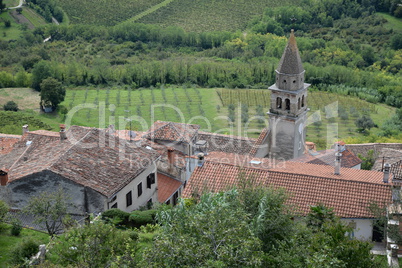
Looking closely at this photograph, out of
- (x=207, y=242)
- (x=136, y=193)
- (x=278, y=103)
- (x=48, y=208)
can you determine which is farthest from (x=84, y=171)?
(x=207, y=242)

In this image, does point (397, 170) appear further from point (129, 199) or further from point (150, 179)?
point (129, 199)

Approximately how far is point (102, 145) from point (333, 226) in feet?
57.9

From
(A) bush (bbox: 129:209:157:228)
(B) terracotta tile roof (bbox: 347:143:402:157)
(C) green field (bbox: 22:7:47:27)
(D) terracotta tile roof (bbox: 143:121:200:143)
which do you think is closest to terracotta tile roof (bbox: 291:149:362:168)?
(D) terracotta tile roof (bbox: 143:121:200:143)

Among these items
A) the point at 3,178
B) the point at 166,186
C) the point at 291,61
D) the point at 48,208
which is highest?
the point at 291,61

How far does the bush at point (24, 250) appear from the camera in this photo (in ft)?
84.7

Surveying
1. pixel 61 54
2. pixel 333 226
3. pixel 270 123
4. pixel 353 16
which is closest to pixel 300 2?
pixel 353 16

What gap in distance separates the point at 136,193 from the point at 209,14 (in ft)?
279

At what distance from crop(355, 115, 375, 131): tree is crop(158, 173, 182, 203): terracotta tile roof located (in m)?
34.6

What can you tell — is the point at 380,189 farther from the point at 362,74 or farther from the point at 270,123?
the point at 362,74

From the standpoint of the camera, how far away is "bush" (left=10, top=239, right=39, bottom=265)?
25812mm

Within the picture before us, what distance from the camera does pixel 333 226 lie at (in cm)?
2438

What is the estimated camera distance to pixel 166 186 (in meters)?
40.8

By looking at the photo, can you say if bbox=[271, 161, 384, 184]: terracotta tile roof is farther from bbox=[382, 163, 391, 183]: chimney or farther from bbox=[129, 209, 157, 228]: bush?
bbox=[129, 209, 157, 228]: bush

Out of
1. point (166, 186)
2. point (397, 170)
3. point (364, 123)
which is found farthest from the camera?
point (364, 123)
